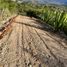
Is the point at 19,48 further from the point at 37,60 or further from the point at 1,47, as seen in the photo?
the point at 37,60

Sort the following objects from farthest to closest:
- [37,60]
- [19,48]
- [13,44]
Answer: [13,44], [19,48], [37,60]

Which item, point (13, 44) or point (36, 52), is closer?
point (36, 52)

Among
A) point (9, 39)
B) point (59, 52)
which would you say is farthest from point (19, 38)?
point (59, 52)

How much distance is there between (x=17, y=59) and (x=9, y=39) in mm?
3818

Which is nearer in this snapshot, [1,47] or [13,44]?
[1,47]

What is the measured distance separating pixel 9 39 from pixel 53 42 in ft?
7.04

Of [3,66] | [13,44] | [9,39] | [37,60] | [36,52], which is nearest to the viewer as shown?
[3,66]

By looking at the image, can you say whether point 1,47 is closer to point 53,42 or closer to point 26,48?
point 26,48

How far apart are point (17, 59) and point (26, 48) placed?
1.74m

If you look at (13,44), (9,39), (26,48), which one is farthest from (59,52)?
(9,39)

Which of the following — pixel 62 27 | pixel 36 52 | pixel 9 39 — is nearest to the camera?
pixel 36 52

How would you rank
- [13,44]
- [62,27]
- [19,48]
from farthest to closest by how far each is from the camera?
[62,27]
[13,44]
[19,48]

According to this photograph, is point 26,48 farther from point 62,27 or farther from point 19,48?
point 62,27

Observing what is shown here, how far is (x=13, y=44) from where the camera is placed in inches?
493
